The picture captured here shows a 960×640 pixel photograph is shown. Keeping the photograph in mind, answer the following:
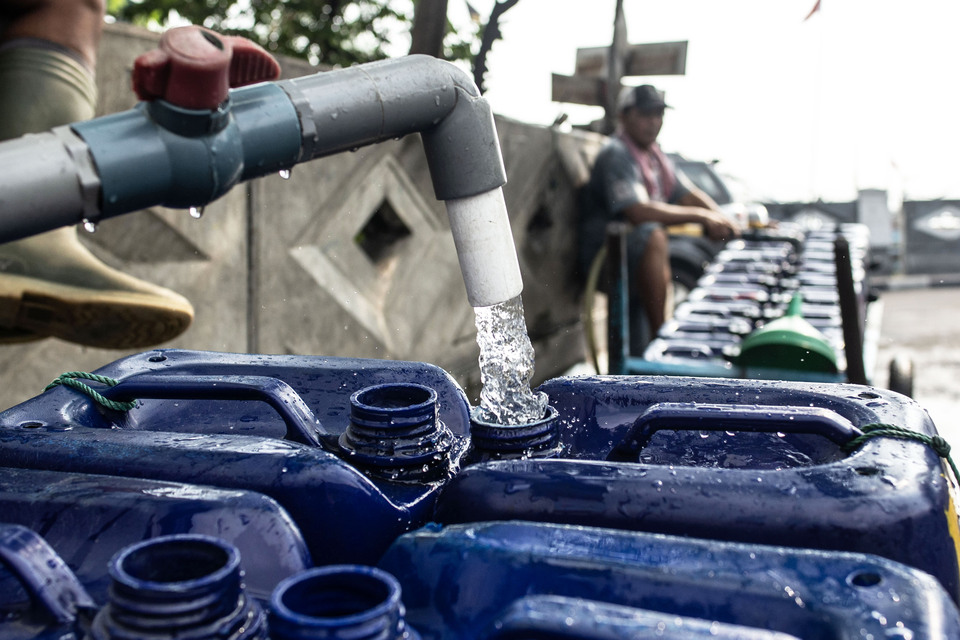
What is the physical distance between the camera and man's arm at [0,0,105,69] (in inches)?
88.7

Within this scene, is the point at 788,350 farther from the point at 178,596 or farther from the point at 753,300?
the point at 178,596

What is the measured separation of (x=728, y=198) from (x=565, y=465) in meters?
8.22

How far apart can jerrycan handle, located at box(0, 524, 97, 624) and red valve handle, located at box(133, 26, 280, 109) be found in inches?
18.3

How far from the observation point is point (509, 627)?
774mm

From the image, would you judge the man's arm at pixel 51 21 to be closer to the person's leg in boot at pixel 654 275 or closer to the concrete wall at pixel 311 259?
the concrete wall at pixel 311 259

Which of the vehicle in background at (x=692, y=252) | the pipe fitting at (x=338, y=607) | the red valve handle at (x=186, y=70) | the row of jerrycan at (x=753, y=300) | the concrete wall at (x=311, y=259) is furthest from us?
the vehicle in background at (x=692, y=252)

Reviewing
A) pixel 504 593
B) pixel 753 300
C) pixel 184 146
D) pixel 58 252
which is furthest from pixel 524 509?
pixel 753 300

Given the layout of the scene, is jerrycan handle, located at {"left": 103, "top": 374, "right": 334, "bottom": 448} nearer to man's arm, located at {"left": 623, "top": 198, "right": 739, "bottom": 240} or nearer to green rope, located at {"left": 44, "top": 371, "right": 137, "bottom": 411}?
green rope, located at {"left": 44, "top": 371, "right": 137, "bottom": 411}

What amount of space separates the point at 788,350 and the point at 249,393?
268 cm

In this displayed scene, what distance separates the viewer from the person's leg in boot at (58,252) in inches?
85.5

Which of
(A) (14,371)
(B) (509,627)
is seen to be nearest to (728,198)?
(A) (14,371)

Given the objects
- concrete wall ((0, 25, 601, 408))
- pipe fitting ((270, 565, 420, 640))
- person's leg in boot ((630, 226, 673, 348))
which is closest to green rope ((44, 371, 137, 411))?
pipe fitting ((270, 565, 420, 640))

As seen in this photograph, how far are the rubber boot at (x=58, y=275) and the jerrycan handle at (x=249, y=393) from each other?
Result: 0.96 meters

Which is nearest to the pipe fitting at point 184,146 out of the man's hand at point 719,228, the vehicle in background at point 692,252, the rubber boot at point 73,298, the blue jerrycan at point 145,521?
the blue jerrycan at point 145,521
